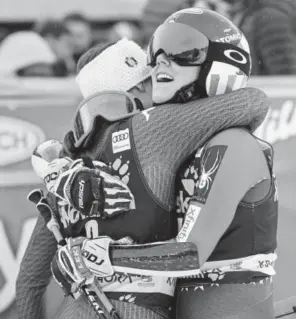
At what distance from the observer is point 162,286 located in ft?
6.88

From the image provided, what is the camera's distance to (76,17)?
176 inches

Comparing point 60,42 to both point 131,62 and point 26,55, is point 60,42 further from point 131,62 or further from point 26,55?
point 131,62

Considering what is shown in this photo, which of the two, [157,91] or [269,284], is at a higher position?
[157,91]

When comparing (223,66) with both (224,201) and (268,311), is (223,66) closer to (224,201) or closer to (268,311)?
(224,201)

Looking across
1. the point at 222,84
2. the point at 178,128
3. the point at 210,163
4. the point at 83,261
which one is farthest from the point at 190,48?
the point at 83,261

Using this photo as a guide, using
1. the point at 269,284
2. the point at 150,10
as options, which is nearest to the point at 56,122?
the point at 150,10

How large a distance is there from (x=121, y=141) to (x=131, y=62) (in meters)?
0.42

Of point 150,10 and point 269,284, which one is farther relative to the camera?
point 150,10

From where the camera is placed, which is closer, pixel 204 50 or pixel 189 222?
pixel 189 222

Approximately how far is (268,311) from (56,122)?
155 centimetres

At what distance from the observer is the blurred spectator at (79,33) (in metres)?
4.31

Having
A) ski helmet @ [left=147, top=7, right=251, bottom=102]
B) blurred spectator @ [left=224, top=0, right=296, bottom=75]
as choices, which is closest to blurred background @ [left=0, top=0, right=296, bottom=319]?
blurred spectator @ [left=224, top=0, right=296, bottom=75]

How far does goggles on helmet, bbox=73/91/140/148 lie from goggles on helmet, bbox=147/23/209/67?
197 millimetres

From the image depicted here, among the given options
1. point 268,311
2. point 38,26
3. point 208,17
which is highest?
point 208,17
